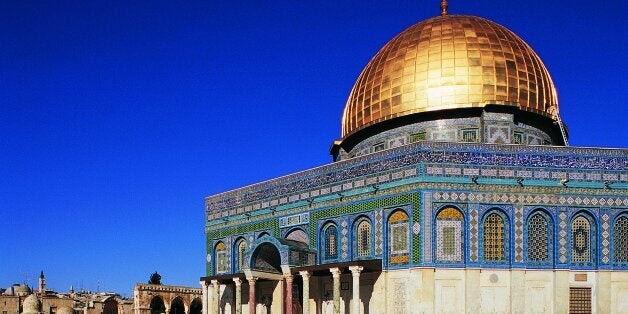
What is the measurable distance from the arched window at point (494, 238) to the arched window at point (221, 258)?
35.4 feet

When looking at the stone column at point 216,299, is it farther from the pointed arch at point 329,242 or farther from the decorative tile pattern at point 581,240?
the decorative tile pattern at point 581,240

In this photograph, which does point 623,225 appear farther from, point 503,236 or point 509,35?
point 509,35

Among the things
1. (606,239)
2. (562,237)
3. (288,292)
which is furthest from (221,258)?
(606,239)

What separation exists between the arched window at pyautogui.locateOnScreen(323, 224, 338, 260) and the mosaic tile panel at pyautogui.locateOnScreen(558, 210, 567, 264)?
649cm

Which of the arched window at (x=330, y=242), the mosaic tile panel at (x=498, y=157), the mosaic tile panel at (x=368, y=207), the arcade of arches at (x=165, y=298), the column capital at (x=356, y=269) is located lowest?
the arcade of arches at (x=165, y=298)

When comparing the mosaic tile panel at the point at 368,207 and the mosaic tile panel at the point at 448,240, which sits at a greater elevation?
the mosaic tile panel at the point at 368,207

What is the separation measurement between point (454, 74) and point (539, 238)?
631 cm

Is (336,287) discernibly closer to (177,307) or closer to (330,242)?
(330,242)

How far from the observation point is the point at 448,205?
67.2 ft

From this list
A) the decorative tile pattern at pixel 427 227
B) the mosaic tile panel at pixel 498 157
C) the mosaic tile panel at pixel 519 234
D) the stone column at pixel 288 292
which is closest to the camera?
the decorative tile pattern at pixel 427 227

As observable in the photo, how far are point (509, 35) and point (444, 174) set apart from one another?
783 cm

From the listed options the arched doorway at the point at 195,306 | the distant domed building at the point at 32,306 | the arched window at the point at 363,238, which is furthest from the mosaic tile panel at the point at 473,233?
the arched doorway at the point at 195,306

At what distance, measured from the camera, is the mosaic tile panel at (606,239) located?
20.8 meters

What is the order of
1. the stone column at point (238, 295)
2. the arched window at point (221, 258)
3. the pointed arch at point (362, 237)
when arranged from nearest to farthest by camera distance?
the pointed arch at point (362, 237), the stone column at point (238, 295), the arched window at point (221, 258)
